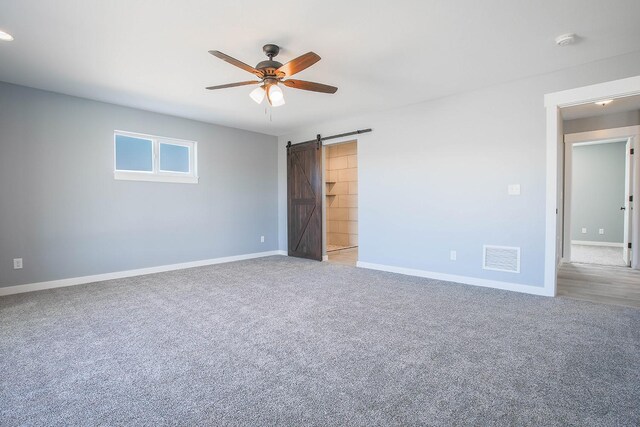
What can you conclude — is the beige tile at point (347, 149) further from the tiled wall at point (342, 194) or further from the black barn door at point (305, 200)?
the black barn door at point (305, 200)

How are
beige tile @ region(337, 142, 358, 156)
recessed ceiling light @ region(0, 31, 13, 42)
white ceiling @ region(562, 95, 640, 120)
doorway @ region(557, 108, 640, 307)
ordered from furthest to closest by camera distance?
beige tile @ region(337, 142, 358, 156), white ceiling @ region(562, 95, 640, 120), doorway @ region(557, 108, 640, 307), recessed ceiling light @ region(0, 31, 13, 42)

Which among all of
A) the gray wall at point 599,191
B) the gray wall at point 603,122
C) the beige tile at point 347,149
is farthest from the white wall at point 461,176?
the gray wall at point 599,191

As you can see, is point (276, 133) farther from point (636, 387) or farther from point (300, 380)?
point (636, 387)

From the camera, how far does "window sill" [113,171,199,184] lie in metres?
4.68

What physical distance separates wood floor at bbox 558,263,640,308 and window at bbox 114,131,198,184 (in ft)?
18.7

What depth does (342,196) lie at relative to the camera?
792 centimetres

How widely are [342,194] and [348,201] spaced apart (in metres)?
0.26

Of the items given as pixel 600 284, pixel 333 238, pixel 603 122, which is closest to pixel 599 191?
pixel 603 122

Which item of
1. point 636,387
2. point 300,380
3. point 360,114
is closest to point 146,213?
point 360,114

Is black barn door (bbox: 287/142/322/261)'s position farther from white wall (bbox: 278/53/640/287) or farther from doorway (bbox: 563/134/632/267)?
doorway (bbox: 563/134/632/267)

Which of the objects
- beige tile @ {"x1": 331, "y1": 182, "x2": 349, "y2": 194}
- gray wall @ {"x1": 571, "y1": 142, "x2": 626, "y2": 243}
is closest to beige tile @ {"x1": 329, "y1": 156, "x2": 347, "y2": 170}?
beige tile @ {"x1": 331, "y1": 182, "x2": 349, "y2": 194}

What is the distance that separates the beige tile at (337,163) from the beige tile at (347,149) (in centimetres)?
12

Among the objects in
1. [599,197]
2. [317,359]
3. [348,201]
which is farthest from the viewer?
[348,201]

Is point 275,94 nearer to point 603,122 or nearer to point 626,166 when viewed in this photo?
point 603,122
